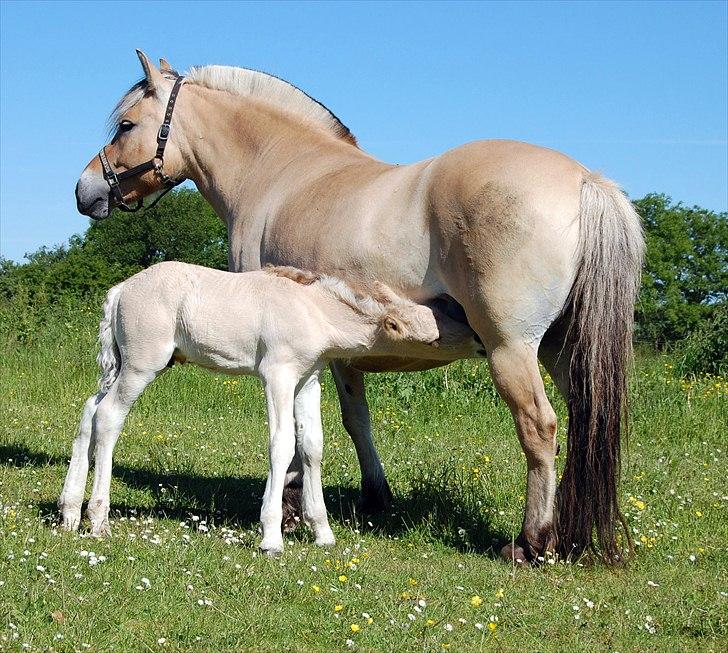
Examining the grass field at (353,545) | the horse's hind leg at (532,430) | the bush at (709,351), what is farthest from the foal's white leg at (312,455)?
the bush at (709,351)

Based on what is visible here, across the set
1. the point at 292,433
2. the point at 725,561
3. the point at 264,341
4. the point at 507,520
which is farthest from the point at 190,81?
the point at 725,561

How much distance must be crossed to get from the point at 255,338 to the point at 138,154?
2.56 metres

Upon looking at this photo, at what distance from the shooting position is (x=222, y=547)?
522 centimetres

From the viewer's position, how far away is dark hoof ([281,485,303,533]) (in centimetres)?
615

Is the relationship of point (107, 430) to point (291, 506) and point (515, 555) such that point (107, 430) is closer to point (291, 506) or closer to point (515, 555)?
point (291, 506)

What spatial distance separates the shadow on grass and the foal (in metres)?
0.66

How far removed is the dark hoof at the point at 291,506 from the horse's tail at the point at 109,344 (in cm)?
140

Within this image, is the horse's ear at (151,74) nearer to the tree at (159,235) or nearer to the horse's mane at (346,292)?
the horse's mane at (346,292)

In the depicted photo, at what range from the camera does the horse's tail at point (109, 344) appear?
18.5ft

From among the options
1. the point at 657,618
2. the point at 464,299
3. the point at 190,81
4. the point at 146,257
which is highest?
the point at 146,257

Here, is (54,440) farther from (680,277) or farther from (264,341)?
(680,277)

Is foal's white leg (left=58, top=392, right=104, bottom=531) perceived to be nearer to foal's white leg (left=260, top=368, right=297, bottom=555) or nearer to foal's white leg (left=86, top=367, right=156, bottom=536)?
foal's white leg (left=86, top=367, right=156, bottom=536)

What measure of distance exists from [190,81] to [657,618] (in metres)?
5.12

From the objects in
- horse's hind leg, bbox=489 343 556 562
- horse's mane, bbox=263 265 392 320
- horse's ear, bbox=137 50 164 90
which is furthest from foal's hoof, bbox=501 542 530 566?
horse's ear, bbox=137 50 164 90
